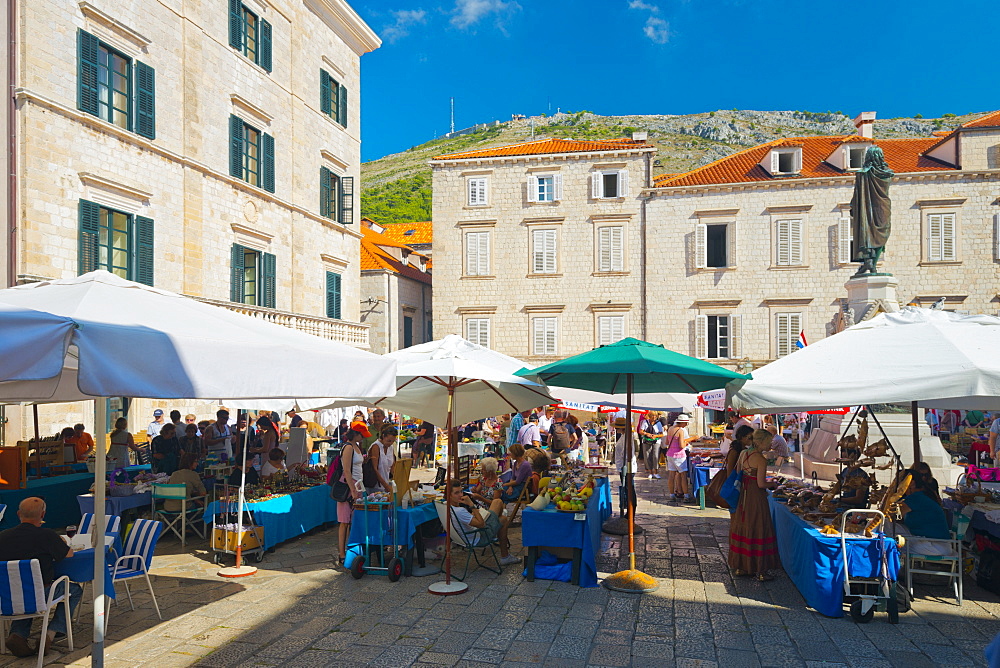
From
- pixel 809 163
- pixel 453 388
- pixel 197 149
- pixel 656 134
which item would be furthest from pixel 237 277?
pixel 656 134

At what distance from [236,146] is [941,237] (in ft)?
86.6

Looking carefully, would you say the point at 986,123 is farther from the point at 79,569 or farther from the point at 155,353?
the point at 79,569

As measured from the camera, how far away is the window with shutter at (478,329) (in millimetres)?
31109

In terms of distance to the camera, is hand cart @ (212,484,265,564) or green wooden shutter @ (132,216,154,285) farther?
green wooden shutter @ (132,216,154,285)

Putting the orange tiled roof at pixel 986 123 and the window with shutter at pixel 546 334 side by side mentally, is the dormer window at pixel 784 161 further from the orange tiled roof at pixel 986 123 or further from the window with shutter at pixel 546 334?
the window with shutter at pixel 546 334

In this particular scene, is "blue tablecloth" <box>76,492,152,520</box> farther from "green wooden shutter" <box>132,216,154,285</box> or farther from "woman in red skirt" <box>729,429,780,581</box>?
"green wooden shutter" <box>132,216,154,285</box>

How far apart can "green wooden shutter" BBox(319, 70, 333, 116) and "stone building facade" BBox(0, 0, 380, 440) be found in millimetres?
68

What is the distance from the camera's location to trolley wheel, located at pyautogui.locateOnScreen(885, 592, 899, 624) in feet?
20.7

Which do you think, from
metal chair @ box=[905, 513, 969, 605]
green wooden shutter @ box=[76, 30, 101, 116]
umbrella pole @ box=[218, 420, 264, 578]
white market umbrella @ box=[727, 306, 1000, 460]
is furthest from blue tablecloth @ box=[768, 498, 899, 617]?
green wooden shutter @ box=[76, 30, 101, 116]

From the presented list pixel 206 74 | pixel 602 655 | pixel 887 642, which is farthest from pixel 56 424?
pixel 887 642

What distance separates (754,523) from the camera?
7668 mm

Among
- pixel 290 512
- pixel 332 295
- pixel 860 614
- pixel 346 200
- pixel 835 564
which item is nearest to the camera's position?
pixel 860 614

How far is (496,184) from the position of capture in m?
31.2

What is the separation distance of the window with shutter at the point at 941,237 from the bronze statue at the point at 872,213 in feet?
48.9
